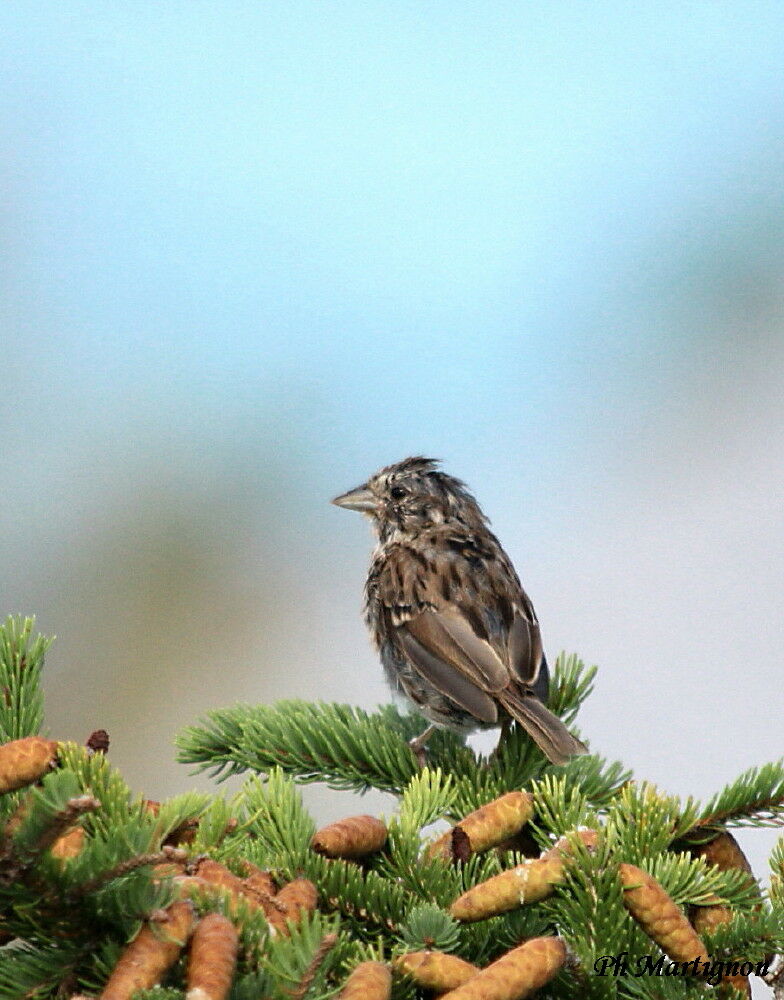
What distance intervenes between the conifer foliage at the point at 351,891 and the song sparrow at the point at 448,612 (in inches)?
41.7

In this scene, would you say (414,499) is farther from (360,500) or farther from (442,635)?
(442,635)

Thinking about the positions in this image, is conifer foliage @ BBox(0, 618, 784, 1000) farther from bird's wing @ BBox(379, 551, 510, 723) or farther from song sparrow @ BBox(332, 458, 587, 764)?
bird's wing @ BBox(379, 551, 510, 723)

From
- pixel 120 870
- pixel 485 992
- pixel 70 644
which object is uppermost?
pixel 70 644

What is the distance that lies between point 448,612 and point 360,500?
3.31 ft

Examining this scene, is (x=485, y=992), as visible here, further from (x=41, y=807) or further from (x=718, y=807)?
(x=718, y=807)

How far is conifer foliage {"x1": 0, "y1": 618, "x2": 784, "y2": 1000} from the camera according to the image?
4.01 feet

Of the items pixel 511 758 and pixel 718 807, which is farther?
pixel 511 758

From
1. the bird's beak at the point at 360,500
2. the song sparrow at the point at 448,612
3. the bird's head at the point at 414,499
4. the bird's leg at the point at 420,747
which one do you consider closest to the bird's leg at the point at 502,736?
the song sparrow at the point at 448,612

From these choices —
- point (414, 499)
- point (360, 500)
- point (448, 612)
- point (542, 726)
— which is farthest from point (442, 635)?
point (360, 500)

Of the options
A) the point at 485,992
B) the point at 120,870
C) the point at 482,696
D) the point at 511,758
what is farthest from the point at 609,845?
the point at 482,696

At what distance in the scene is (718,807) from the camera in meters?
2.03

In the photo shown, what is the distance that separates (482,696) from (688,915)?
1742 mm

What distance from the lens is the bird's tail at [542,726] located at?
2.87 metres

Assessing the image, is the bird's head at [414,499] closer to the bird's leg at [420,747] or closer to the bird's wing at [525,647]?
the bird's wing at [525,647]
